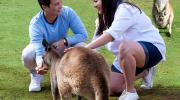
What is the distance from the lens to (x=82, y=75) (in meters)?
3.28

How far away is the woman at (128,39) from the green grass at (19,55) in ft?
1.13

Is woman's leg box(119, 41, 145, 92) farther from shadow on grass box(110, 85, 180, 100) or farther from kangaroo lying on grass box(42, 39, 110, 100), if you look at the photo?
kangaroo lying on grass box(42, 39, 110, 100)

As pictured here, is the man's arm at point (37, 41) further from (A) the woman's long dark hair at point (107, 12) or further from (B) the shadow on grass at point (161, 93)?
(B) the shadow on grass at point (161, 93)

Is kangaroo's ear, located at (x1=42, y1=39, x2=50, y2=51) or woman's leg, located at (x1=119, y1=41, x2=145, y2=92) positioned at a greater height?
kangaroo's ear, located at (x1=42, y1=39, x2=50, y2=51)

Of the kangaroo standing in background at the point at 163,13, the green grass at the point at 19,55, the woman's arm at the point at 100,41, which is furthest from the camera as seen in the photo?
the kangaroo standing in background at the point at 163,13

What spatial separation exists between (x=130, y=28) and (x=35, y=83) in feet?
3.50

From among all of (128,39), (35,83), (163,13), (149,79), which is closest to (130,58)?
(128,39)

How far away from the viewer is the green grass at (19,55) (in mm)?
4434

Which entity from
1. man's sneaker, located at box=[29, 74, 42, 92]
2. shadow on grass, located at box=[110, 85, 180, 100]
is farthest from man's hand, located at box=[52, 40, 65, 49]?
shadow on grass, located at box=[110, 85, 180, 100]

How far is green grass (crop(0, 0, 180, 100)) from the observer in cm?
443

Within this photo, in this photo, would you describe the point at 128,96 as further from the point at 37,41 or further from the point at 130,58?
the point at 37,41

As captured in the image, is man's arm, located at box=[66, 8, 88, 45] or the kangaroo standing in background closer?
man's arm, located at box=[66, 8, 88, 45]

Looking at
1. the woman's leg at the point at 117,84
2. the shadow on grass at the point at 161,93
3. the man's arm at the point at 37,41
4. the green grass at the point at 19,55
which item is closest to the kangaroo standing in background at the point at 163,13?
the green grass at the point at 19,55

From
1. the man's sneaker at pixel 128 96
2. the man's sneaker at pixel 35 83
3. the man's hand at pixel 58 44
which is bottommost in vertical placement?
the man's sneaker at pixel 128 96
